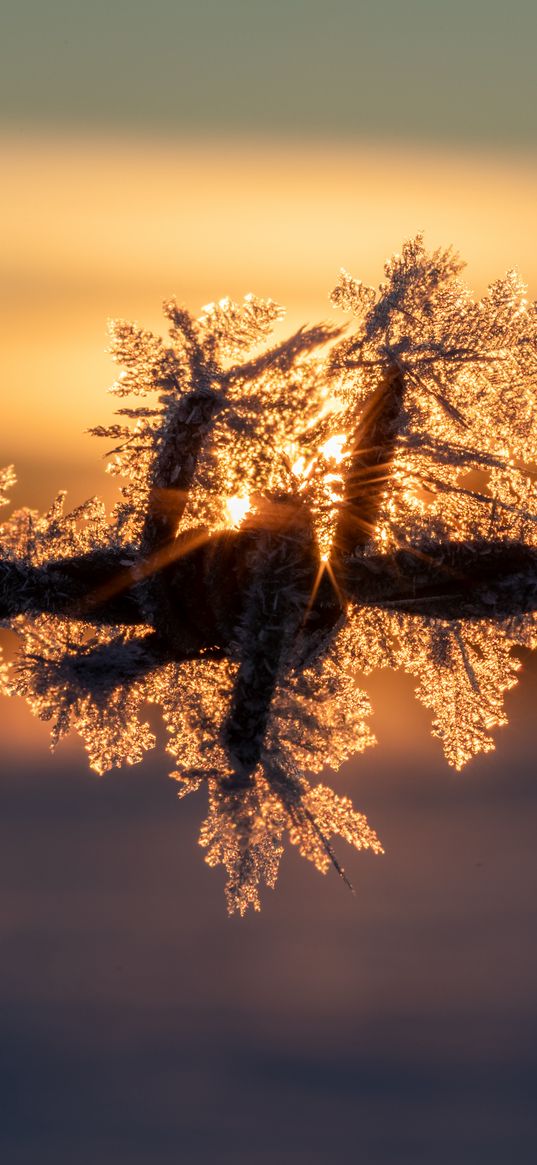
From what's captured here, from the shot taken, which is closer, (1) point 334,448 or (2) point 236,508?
(2) point 236,508

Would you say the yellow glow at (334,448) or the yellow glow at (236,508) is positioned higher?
the yellow glow at (334,448)

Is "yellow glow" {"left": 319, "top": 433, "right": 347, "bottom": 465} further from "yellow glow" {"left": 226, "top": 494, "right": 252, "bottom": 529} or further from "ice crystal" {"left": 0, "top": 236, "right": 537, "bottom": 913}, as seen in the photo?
"yellow glow" {"left": 226, "top": 494, "right": 252, "bottom": 529}

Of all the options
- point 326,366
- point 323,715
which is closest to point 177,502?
point 326,366

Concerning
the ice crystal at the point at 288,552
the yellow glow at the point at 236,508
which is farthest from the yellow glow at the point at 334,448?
the yellow glow at the point at 236,508

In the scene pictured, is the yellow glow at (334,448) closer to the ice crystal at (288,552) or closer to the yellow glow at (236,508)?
the ice crystal at (288,552)

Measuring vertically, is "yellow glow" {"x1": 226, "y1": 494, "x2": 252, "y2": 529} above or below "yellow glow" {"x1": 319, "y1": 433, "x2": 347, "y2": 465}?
below

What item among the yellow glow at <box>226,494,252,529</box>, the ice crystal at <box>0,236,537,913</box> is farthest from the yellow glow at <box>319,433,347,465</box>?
the yellow glow at <box>226,494,252,529</box>
